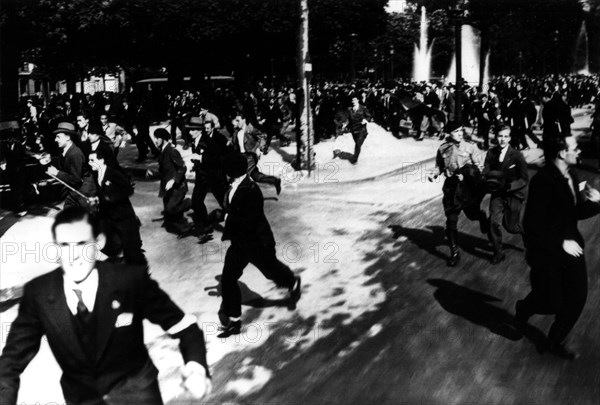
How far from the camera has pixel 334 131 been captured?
22.7 meters

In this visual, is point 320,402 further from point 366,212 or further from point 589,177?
point 589,177

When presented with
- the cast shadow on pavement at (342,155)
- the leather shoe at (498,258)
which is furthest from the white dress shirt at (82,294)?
the cast shadow on pavement at (342,155)

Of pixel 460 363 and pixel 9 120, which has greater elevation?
pixel 9 120

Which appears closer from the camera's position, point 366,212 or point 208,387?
point 208,387

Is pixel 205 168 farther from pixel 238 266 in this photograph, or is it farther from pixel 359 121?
pixel 359 121

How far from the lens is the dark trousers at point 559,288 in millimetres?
5875

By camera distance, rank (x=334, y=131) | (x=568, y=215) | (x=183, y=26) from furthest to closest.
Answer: (x=183, y=26) < (x=334, y=131) < (x=568, y=215)

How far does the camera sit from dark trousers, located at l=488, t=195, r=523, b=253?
900cm

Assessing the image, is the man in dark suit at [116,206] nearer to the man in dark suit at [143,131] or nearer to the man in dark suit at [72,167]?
the man in dark suit at [72,167]

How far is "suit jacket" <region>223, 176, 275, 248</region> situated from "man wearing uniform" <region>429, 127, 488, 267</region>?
10.0 ft

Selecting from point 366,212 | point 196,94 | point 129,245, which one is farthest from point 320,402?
point 196,94

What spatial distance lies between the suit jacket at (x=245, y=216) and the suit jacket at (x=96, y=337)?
12.9ft

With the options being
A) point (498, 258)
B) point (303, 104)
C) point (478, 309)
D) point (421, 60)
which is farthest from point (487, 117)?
point (421, 60)

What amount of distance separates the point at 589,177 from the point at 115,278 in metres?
13.9
